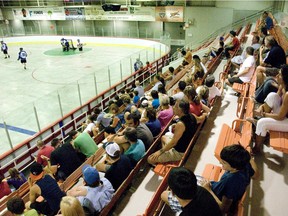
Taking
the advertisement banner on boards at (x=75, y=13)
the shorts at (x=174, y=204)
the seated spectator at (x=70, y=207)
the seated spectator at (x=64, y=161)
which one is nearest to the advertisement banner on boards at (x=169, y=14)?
the advertisement banner on boards at (x=75, y=13)

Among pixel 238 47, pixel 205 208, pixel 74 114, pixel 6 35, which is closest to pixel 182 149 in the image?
pixel 205 208

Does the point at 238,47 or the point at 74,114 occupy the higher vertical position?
the point at 238,47

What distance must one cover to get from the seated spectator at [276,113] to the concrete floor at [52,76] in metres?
6.23

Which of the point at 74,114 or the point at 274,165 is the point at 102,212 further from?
the point at 74,114

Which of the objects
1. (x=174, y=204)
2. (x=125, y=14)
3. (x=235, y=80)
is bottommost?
(x=174, y=204)

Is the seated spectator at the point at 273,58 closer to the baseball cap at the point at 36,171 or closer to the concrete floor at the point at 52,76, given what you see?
the baseball cap at the point at 36,171

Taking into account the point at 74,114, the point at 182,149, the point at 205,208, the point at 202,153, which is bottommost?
the point at 74,114

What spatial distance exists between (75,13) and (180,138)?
27.0 m

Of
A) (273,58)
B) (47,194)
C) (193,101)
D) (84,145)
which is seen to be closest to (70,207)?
(47,194)

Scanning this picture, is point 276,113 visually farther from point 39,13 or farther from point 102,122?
point 39,13

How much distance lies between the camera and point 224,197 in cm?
245

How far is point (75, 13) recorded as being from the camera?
27.4 metres

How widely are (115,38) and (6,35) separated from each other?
12.8 meters

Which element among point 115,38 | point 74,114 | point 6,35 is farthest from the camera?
point 6,35
